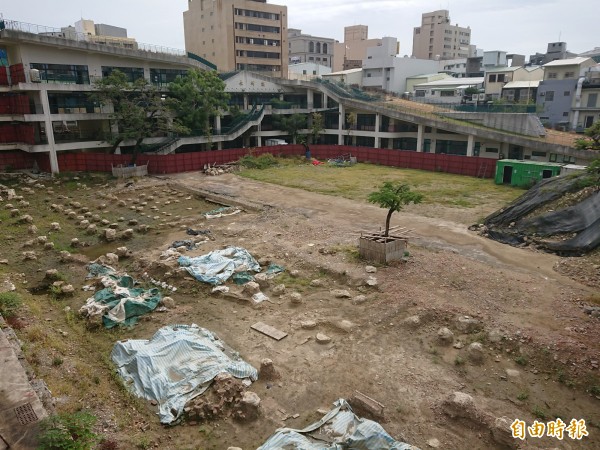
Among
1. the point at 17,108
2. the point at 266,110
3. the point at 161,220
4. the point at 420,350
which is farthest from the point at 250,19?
the point at 420,350

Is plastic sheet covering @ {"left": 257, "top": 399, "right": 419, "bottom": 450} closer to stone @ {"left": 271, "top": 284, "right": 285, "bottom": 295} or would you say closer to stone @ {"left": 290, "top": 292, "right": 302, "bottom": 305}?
stone @ {"left": 290, "top": 292, "right": 302, "bottom": 305}

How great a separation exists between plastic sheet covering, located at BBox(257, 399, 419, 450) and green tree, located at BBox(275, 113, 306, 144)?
1751 inches

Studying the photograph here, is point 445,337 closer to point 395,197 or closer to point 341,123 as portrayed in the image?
point 395,197

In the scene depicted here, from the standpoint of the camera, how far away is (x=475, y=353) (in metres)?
11.6

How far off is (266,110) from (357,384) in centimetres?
4307

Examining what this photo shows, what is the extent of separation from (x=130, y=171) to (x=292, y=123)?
795 inches

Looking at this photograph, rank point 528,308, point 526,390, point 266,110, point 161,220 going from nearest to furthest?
point 526,390 < point 528,308 < point 161,220 < point 266,110

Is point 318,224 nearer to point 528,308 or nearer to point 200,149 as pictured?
point 528,308

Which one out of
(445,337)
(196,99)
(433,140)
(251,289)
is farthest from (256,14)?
(445,337)

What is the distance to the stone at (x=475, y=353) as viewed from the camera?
11.5 metres

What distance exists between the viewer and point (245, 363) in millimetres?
11211

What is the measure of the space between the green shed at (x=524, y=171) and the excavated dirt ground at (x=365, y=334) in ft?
42.4

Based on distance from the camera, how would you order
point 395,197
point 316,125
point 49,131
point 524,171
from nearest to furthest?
point 395,197, point 524,171, point 49,131, point 316,125

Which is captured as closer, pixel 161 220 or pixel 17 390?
pixel 17 390
